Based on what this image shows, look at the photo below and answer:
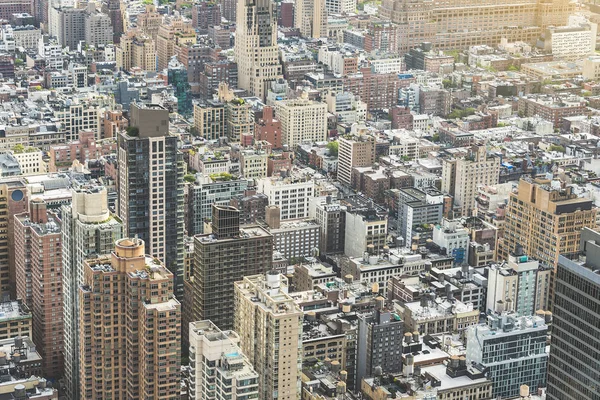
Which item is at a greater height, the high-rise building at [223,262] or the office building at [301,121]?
the office building at [301,121]

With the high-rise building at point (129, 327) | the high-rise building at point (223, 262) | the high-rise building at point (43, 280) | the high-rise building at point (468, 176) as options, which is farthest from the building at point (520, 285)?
the high-rise building at point (43, 280)

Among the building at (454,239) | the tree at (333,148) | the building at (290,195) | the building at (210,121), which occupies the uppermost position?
the building at (210,121)

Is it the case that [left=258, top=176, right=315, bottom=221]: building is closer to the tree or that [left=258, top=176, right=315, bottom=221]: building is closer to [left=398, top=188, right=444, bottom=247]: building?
[left=398, top=188, right=444, bottom=247]: building

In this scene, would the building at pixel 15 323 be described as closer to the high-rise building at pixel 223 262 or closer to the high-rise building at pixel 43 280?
the high-rise building at pixel 43 280

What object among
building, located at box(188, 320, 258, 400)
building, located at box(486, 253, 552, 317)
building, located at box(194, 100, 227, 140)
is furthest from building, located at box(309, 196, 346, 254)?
building, located at box(188, 320, 258, 400)

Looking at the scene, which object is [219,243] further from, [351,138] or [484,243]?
[351,138]

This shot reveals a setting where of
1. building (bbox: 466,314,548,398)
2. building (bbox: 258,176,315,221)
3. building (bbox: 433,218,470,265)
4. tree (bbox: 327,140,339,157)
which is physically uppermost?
tree (bbox: 327,140,339,157)
